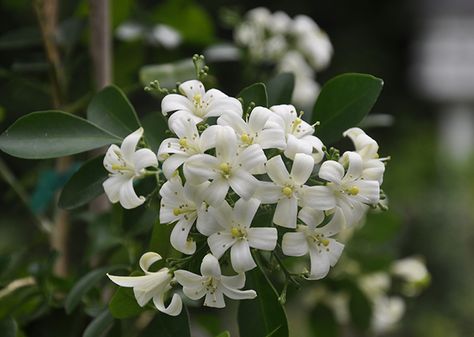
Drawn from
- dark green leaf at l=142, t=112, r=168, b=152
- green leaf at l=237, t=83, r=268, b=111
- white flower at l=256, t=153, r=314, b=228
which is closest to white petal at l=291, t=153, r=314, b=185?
white flower at l=256, t=153, r=314, b=228

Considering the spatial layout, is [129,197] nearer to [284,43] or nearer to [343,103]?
[343,103]

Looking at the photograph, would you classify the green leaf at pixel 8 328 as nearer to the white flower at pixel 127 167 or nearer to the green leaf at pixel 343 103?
the white flower at pixel 127 167

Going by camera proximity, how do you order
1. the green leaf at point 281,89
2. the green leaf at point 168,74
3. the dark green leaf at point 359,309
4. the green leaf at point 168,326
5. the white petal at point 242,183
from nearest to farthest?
the white petal at point 242,183 < the green leaf at point 168,326 < the green leaf at point 281,89 < the green leaf at point 168,74 < the dark green leaf at point 359,309

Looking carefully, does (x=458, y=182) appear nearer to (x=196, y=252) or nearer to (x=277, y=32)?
(x=277, y=32)

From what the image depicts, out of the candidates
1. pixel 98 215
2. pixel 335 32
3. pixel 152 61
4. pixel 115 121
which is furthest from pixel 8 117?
pixel 335 32

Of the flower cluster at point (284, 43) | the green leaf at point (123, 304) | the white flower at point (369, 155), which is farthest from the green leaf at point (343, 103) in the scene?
the flower cluster at point (284, 43)
